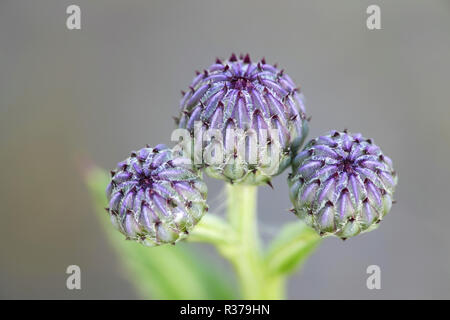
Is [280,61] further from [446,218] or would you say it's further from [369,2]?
[446,218]

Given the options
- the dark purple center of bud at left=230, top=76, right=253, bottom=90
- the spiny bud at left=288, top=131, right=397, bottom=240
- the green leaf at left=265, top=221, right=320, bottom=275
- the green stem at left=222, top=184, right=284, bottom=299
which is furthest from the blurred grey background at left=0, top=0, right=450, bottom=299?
the dark purple center of bud at left=230, top=76, right=253, bottom=90

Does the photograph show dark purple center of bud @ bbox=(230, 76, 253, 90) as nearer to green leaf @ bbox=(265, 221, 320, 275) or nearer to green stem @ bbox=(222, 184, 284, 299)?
green stem @ bbox=(222, 184, 284, 299)

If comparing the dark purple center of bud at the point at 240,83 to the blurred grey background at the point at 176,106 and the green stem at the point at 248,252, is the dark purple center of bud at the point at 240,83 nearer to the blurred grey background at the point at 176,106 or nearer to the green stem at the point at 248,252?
the green stem at the point at 248,252

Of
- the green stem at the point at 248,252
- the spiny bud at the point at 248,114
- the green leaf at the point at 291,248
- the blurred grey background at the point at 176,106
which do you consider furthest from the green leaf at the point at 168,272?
the spiny bud at the point at 248,114

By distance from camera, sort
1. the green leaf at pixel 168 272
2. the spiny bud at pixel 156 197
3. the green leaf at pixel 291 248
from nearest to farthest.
Answer: the spiny bud at pixel 156 197 < the green leaf at pixel 291 248 < the green leaf at pixel 168 272

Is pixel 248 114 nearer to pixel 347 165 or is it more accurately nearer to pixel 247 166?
pixel 247 166

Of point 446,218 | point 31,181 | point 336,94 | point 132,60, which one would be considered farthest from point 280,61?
point 31,181
